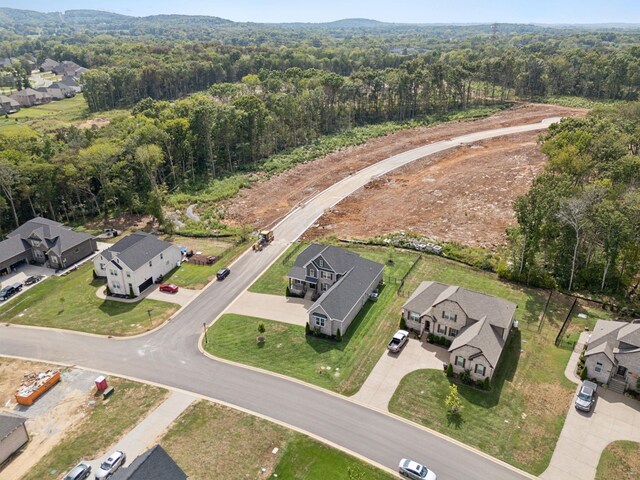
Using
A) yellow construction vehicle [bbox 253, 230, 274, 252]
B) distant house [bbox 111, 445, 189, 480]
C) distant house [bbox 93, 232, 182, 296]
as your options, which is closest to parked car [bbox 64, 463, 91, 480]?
distant house [bbox 111, 445, 189, 480]

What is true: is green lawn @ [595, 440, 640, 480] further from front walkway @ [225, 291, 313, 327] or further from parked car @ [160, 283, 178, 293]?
parked car @ [160, 283, 178, 293]

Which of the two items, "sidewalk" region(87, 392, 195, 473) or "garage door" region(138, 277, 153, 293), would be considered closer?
"sidewalk" region(87, 392, 195, 473)

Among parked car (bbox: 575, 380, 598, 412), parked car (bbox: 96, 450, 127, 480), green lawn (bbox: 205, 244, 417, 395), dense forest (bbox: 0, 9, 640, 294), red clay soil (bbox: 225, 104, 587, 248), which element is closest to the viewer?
parked car (bbox: 96, 450, 127, 480)

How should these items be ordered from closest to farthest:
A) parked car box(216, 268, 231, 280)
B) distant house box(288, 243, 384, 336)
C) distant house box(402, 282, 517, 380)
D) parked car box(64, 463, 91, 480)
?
parked car box(64, 463, 91, 480)
distant house box(402, 282, 517, 380)
distant house box(288, 243, 384, 336)
parked car box(216, 268, 231, 280)

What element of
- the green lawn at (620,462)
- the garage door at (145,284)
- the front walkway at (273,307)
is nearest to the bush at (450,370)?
the green lawn at (620,462)

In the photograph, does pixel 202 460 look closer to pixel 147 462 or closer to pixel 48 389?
pixel 147 462

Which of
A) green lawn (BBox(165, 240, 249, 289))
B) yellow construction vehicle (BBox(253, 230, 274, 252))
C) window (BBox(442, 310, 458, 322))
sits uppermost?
window (BBox(442, 310, 458, 322))

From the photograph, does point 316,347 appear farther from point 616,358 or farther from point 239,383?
point 616,358

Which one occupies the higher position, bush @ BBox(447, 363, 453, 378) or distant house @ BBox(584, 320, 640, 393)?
distant house @ BBox(584, 320, 640, 393)
